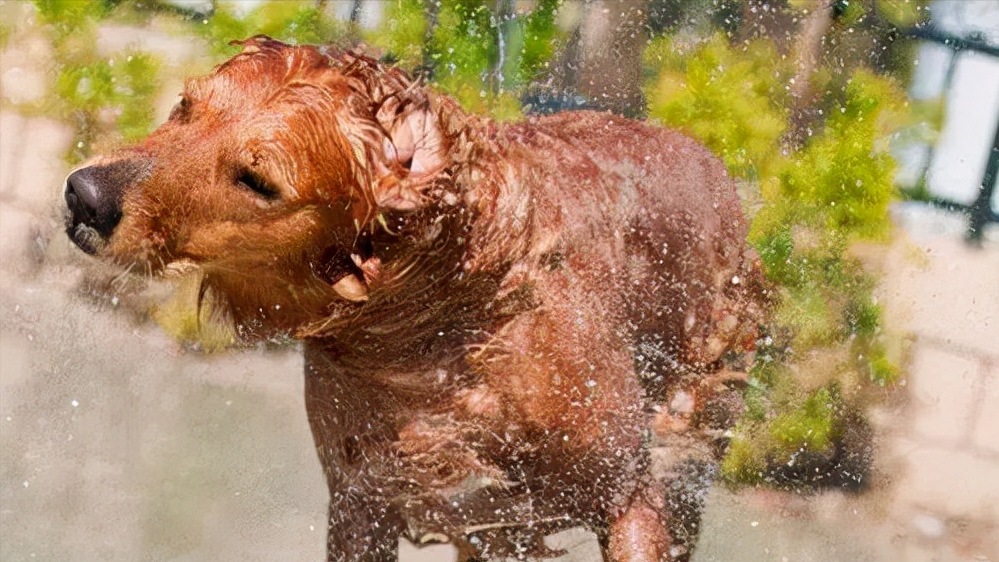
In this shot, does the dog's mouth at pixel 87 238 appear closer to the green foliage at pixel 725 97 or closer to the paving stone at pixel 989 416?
the green foliage at pixel 725 97

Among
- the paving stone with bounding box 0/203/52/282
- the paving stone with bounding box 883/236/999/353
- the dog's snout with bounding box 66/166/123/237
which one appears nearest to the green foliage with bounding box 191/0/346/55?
the paving stone with bounding box 0/203/52/282

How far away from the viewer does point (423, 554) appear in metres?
4.19

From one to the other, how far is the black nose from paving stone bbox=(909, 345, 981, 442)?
3465mm

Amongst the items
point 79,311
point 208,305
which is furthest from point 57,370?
point 208,305

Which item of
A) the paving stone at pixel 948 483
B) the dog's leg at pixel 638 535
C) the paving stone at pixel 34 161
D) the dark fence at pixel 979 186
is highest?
the dark fence at pixel 979 186

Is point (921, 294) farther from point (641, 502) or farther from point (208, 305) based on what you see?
point (208, 305)

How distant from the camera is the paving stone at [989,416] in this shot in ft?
14.7

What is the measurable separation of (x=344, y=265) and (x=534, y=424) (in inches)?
34.0

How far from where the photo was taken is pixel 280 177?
2.30m

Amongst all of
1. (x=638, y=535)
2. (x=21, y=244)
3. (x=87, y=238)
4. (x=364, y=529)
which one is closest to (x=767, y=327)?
(x=638, y=535)

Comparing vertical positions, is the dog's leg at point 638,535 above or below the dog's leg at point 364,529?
above

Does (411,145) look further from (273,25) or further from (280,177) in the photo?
(273,25)

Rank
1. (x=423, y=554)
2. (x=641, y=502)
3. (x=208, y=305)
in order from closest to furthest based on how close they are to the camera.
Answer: (x=208, y=305) < (x=641, y=502) < (x=423, y=554)

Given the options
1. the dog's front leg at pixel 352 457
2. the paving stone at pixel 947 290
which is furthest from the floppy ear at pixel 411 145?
the paving stone at pixel 947 290
